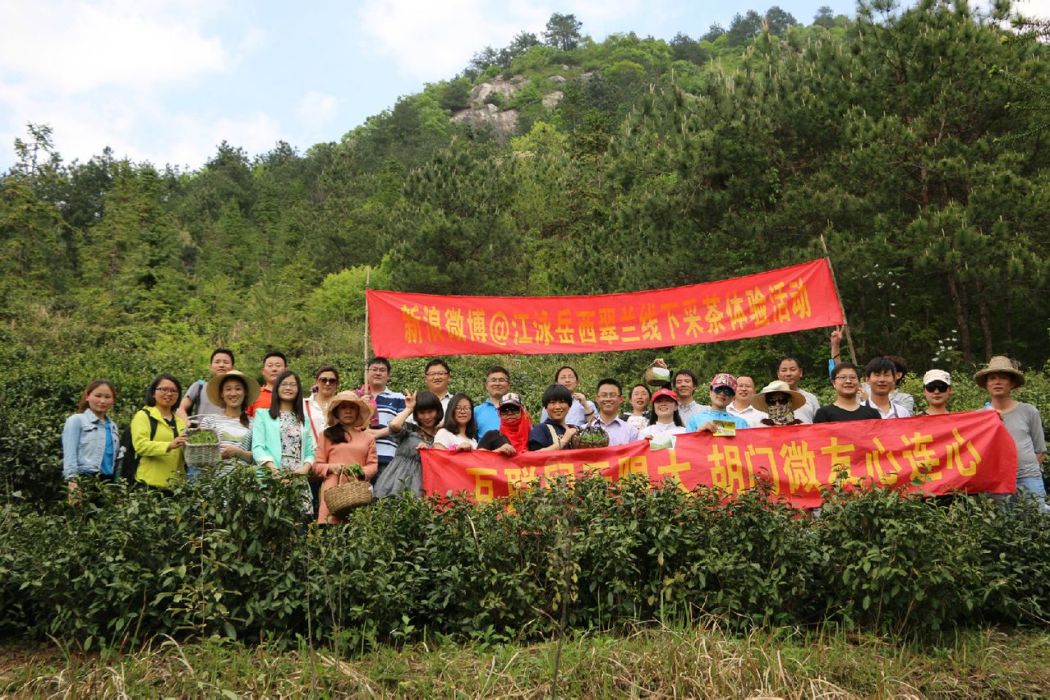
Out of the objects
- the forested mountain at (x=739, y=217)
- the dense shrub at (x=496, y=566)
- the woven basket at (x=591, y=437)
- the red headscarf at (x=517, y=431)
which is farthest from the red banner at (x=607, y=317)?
the forested mountain at (x=739, y=217)

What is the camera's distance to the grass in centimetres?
468

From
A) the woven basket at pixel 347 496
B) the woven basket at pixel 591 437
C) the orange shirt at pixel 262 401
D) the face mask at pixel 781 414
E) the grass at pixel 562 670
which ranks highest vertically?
the orange shirt at pixel 262 401

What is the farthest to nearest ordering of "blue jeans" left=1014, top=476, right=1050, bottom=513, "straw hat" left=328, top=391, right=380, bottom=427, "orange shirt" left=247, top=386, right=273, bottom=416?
"orange shirt" left=247, top=386, right=273, bottom=416 → "straw hat" left=328, top=391, right=380, bottom=427 → "blue jeans" left=1014, top=476, right=1050, bottom=513

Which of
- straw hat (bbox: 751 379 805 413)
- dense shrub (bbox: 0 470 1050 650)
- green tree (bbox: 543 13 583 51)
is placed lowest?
dense shrub (bbox: 0 470 1050 650)

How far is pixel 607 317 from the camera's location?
9.26 meters

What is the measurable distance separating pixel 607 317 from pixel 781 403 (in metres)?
2.49

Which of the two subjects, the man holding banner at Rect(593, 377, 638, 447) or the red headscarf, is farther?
the man holding banner at Rect(593, 377, 638, 447)

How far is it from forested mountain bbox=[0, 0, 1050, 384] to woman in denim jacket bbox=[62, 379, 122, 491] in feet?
26.9

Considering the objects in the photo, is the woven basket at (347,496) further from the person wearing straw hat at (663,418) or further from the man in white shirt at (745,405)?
the man in white shirt at (745,405)

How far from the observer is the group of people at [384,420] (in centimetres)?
625

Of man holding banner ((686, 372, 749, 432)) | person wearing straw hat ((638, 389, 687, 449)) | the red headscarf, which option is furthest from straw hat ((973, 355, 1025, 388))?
the red headscarf

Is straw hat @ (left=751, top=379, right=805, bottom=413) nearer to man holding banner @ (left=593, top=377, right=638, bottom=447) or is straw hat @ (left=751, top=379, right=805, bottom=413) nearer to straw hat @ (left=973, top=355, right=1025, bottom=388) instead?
man holding banner @ (left=593, top=377, right=638, bottom=447)

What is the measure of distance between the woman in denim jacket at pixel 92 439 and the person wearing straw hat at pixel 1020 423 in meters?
6.30

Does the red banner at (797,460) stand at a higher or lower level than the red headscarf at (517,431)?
lower
